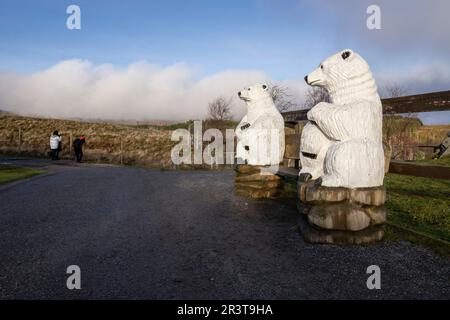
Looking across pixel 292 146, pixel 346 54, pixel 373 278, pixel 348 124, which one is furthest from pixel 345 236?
pixel 292 146

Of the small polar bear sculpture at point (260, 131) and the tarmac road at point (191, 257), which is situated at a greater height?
the small polar bear sculpture at point (260, 131)

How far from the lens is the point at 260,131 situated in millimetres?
5641

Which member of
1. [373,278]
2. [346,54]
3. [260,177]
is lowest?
[373,278]

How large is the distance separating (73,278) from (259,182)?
376 cm

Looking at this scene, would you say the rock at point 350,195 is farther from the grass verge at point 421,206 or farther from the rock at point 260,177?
the rock at point 260,177

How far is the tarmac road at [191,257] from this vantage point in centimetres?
239

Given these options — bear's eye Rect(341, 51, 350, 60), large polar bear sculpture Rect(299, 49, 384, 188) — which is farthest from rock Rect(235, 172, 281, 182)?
bear's eye Rect(341, 51, 350, 60)

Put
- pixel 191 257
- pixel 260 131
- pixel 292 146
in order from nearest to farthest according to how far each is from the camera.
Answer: pixel 191 257 → pixel 260 131 → pixel 292 146

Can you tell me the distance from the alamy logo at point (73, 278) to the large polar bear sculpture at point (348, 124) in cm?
247

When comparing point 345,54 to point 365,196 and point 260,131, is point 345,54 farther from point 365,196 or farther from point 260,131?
point 260,131

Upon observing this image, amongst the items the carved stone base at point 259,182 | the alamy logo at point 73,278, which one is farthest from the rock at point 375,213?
the alamy logo at point 73,278

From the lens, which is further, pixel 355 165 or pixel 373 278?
pixel 355 165
